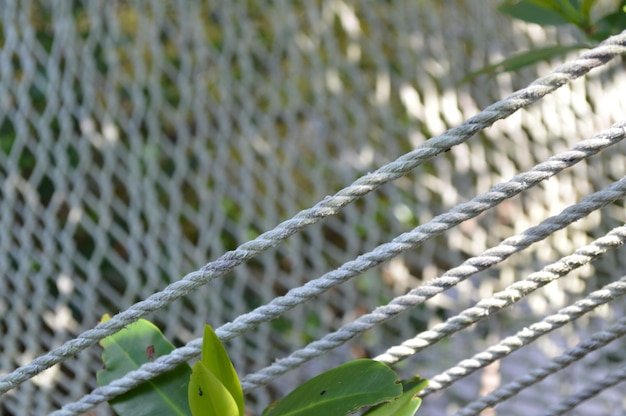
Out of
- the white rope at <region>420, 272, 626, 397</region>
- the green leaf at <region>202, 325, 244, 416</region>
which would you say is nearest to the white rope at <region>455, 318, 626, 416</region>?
the white rope at <region>420, 272, 626, 397</region>

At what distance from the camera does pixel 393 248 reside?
42 cm

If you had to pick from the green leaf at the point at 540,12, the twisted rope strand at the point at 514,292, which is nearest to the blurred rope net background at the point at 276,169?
the green leaf at the point at 540,12

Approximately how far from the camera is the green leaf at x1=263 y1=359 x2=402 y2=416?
41 cm

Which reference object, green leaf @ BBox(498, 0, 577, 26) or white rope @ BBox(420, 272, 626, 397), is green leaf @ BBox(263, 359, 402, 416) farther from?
green leaf @ BBox(498, 0, 577, 26)

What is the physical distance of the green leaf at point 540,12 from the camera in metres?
0.56

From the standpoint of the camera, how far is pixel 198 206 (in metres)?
1.57

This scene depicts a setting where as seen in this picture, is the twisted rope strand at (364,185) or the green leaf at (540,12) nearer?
the twisted rope strand at (364,185)

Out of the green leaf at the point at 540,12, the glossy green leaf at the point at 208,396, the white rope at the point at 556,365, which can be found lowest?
the white rope at the point at 556,365

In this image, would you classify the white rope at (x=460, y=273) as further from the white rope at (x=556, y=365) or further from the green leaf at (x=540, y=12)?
the green leaf at (x=540, y=12)

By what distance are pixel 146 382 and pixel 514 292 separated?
249 mm

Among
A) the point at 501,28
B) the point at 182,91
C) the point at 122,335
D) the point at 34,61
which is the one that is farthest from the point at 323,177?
the point at 122,335

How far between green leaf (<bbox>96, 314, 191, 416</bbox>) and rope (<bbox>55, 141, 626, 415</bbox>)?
13 millimetres

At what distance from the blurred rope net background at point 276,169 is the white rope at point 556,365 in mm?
607

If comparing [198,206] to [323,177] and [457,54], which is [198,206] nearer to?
[323,177]
